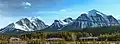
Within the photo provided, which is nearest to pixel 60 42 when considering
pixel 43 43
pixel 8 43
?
pixel 43 43

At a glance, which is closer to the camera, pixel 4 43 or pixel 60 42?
pixel 60 42

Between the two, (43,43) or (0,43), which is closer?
(43,43)

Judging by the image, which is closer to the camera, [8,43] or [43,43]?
[43,43]

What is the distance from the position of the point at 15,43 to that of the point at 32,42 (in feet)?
4.76

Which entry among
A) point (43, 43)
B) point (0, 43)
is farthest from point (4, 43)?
point (43, 43)

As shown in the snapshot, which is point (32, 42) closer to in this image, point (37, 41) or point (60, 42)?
point (37, 41)

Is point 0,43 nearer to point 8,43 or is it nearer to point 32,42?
point 8,43

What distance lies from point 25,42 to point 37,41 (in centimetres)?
139

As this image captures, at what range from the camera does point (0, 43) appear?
23.4m

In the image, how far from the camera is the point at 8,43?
2317cm

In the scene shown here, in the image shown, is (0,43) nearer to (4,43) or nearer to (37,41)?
(4,43)

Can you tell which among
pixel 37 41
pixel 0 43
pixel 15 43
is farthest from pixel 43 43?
pixel 0 43

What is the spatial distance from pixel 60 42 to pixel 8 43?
4.53 m

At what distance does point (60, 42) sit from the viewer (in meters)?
21.9
